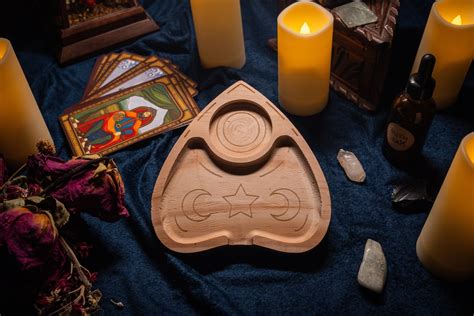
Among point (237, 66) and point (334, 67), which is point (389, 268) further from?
point (237, 66)

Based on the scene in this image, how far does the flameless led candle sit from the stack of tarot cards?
446mm

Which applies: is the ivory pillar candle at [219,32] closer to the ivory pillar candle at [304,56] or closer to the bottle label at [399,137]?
the ivory pillar candle at [304,56]

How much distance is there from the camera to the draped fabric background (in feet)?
2.60

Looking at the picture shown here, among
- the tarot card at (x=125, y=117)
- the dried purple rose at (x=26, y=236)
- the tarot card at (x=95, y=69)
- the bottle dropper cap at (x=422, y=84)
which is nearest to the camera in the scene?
the dried purple rose at (x=26, y=236)

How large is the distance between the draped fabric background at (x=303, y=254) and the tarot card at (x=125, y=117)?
0.02 m

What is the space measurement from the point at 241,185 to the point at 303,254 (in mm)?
153

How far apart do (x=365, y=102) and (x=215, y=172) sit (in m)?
0.33

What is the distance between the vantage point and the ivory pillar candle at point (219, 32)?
1036 millimetres

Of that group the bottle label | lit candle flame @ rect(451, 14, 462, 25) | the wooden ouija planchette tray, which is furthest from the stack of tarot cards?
lit candle flame @ rect(451, 14, 462, 25)

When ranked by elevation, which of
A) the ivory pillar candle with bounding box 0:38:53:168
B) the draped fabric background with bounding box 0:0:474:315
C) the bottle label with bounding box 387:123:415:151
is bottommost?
the draped fabric background with bounding box 0:0:474:315

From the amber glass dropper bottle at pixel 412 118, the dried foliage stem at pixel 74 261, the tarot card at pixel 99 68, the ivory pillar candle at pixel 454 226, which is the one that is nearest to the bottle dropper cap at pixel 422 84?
the amber glass dropper bottle at pixel 412 118

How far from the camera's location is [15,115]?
0.90m

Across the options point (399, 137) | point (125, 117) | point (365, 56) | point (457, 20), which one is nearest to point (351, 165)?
point (399, 137)

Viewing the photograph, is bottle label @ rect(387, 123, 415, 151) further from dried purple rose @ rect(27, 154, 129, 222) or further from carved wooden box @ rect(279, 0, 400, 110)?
dried purple rose @ rect(27, 154, 129, 222)
